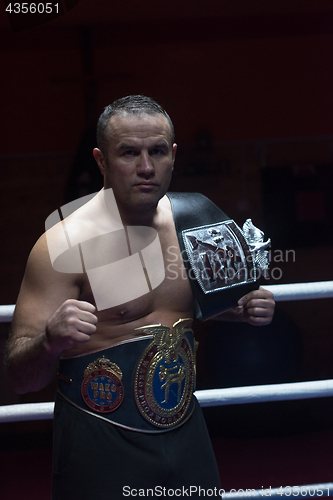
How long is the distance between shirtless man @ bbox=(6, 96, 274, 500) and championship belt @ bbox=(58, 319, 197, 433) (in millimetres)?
18

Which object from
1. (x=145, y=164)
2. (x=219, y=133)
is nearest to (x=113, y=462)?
(x=145, y=164)

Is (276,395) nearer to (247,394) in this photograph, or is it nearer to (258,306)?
(247,394)

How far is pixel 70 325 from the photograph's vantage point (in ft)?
2.78

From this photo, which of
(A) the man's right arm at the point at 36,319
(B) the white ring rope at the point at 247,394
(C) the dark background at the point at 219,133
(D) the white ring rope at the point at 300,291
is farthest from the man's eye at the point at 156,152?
(C) the dark background at the point at 219,133

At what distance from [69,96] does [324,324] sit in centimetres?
188

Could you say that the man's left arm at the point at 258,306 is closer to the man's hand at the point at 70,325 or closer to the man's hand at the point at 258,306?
the man's hand at the point at 258,306

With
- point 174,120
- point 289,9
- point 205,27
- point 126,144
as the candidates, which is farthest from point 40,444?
point 289,9

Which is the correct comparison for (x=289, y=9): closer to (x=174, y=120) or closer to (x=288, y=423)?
(x=174, y=120)

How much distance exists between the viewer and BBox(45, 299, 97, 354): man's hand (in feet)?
2.78

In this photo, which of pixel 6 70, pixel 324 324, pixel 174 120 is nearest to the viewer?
pixel 6 70

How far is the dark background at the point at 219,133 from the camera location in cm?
230

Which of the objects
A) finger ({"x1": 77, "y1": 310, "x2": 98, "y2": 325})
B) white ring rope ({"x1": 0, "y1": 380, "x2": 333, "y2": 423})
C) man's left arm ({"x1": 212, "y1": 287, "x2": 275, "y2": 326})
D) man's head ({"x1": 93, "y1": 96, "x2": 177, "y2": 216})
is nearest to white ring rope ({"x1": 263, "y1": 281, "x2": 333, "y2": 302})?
man's left arm ({"x1": 212, "y1": 287, "x2": 275, "y2": 326})

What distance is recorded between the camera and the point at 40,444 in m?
2.43

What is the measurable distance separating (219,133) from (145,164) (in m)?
1.60
